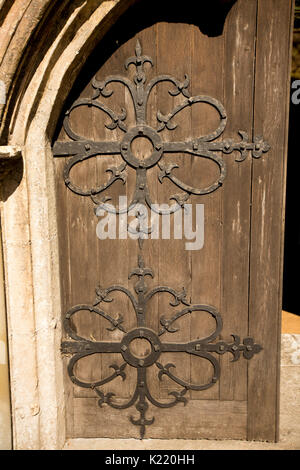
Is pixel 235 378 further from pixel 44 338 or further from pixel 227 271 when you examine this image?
pixel 44 338

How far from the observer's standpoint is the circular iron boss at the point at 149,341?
69.3 inches

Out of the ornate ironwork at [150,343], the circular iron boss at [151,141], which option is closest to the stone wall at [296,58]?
the circular iron boss at [151,141]

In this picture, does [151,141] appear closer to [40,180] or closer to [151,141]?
[151,141]

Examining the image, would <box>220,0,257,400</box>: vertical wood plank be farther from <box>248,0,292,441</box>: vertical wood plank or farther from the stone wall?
the stone wall

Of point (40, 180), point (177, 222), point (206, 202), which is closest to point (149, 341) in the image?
point (177, 222)

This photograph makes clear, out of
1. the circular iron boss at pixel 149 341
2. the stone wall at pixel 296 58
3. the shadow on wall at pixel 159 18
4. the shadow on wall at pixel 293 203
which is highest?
the stone wall at pixel 296 58

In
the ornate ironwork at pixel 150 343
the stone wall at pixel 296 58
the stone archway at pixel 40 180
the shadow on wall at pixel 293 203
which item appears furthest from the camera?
the shadow on wall at pixel 293 203

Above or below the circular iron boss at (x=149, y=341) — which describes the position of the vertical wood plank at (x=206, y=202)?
above

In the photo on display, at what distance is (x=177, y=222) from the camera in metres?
1.68

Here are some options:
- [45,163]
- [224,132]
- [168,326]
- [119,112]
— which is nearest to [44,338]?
[168,326]

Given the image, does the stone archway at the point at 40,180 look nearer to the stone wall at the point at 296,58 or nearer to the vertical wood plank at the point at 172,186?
the vertical wood plank at the point at 172,186

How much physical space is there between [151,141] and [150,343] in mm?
857

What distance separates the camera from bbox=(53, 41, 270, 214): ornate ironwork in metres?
1.59

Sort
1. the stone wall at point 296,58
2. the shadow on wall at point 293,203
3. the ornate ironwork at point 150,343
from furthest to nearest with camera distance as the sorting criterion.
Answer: the shadow on wall at point 293,203 < the stone wall at point 296,58 < the ornate ironwork at point 150,343
